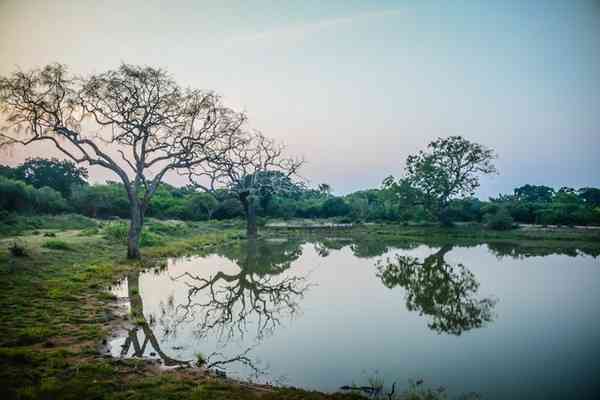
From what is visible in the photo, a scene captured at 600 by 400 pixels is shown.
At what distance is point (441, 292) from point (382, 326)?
4.71 metres

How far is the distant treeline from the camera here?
3850 cm

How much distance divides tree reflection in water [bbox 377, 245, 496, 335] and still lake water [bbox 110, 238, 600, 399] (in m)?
0.05

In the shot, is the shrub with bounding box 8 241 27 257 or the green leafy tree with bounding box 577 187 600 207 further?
the green leafy tree with bounding box 577 187 600 207

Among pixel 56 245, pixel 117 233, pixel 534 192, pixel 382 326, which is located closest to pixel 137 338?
pixel 382 326

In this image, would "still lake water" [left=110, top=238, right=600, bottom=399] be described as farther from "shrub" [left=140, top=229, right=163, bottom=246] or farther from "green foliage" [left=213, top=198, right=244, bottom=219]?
"green foliage" [left=213, top=198, right=244, bottom=219]

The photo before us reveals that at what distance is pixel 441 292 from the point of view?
1239cm

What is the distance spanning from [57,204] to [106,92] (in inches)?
1154

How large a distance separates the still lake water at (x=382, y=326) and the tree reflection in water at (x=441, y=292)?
51 mm

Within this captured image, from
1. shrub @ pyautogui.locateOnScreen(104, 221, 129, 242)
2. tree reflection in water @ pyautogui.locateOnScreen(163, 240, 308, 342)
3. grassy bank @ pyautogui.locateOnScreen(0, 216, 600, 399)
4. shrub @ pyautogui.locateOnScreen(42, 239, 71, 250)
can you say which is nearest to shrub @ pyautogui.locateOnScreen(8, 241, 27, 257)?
grassy bank @ pyautogui.locateOnScreen(0, 216, 600, 399)

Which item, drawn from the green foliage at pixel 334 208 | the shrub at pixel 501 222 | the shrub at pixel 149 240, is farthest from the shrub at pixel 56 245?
the green foliage at pixel 334 208

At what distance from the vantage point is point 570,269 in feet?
55.1

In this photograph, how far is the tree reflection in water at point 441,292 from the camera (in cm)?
919

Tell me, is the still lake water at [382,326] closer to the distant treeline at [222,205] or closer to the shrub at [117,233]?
the shrub at [117,233]

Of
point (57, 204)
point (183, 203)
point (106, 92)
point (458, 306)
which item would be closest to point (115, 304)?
point (458, 306)
